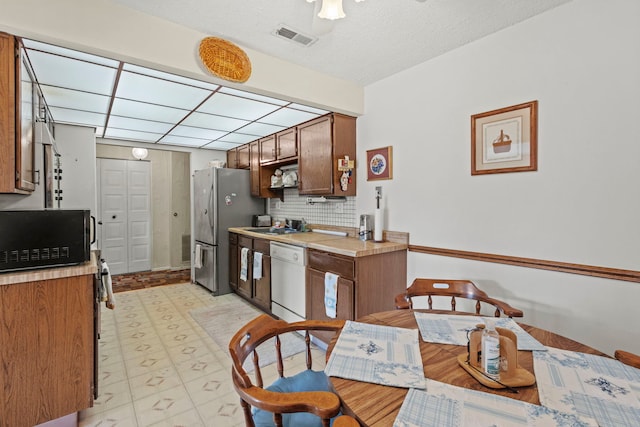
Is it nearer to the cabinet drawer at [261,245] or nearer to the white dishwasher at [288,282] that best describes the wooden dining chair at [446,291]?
the white dishwasher at [288,282]

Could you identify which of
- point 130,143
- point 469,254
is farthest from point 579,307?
point 130,143

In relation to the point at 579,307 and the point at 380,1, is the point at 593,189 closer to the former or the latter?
the point at 579,307

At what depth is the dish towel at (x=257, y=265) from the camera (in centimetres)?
335

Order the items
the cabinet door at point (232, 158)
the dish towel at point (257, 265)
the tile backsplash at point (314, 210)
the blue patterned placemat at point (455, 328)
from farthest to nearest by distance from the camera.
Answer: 1. the cabinet door at point (232, 158)
2. the dish towel at point (257, 265)
3. the tile backsplash at point (314, 210)
4. the blue patterned placemat at point (455, 328)

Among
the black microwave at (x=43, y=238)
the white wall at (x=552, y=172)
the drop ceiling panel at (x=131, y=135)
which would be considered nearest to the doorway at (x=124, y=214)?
the drop ceiling panel at (x=131, y=135)

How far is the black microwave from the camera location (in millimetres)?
1518

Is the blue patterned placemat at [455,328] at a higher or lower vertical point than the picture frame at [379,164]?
lower

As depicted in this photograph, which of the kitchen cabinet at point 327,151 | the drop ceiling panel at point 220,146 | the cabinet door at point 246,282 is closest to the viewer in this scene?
the kitchen cabinet at point 327,151

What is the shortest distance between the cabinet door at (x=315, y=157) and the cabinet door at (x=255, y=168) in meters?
1.01

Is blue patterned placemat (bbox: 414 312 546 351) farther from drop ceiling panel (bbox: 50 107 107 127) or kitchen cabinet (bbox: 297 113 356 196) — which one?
drop ceiling panel (bbox: 50 107 107 127)

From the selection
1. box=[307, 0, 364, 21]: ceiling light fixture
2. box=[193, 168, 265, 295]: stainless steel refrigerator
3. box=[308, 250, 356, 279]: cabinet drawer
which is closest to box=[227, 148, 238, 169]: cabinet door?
box=[193, 168, 265, 295]: stainless steel refrigerator

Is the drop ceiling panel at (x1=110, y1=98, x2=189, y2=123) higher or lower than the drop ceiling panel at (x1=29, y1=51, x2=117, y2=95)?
above

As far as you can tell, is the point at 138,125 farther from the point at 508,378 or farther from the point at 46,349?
the point at 508,378

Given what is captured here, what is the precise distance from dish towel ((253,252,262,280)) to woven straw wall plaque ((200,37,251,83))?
1873mm
